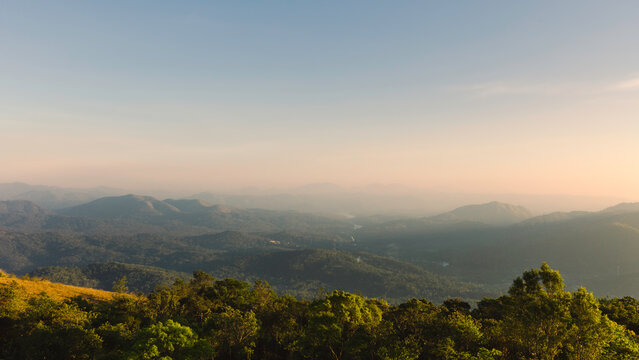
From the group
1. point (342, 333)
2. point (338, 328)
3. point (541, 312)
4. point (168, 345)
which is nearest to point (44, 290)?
point (168, 345)

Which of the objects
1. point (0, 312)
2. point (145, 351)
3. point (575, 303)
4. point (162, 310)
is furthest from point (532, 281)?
point (0, 312)

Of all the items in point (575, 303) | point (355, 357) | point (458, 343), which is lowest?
point (355, 357)

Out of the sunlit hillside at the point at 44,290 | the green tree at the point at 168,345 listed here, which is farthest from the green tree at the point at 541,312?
the sunlit hillside at the point at 44,290

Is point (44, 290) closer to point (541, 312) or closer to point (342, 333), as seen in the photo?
point (342, 333)

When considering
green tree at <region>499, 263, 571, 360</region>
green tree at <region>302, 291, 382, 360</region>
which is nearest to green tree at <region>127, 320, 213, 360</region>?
green tree at <region>302, 291, 382, 360</region>

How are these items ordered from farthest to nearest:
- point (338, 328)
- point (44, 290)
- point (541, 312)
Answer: point (44, 290)
point (338, 328)
point (541, 312)

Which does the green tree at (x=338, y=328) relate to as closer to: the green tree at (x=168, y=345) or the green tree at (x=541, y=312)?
the green tree at (x=168, y=345)

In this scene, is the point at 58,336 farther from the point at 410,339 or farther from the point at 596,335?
the point at 596,335

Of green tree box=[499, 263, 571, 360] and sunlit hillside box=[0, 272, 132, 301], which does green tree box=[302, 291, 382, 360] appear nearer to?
green tree box=[499, 263, 571, 360]
